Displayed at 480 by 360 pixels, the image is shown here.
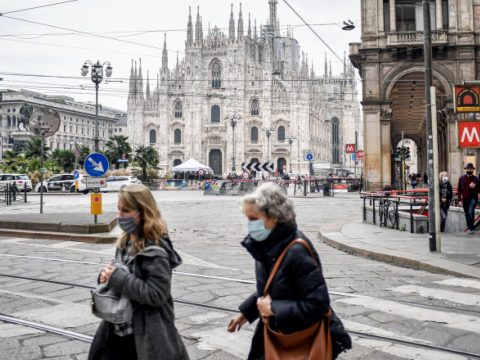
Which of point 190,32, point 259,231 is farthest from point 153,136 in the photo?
point 259,231

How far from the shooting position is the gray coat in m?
2.30

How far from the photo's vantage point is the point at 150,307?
237 cm

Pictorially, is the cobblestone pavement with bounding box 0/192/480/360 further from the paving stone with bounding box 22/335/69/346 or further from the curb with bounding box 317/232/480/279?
the curb with bounding box 317/232/480/279

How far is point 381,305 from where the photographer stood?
5.08 metres

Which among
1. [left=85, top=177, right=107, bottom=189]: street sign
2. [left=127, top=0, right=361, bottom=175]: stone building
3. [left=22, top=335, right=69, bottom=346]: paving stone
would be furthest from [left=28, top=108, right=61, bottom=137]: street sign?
[left=127, top=0, right=361, bottom=175]: stone building

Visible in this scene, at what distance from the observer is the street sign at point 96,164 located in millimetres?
11555

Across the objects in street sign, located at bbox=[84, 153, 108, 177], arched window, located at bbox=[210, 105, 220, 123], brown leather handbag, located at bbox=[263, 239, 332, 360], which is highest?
arched window, located at bbox=[210, 105, 220, 123]

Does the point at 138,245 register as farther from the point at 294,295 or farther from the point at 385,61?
the point at 385,61

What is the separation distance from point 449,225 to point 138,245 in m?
10.8

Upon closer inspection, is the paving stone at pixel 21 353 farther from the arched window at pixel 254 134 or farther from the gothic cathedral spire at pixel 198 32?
the gothic cathedral spire at pixel 198 32

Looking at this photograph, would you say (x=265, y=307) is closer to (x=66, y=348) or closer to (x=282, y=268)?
(x=282, y=268)

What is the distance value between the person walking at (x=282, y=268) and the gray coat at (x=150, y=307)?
1.31 feet

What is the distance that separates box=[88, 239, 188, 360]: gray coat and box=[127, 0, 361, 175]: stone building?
63920 mm

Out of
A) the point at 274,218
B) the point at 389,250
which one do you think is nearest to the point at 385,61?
the point at 389,250
